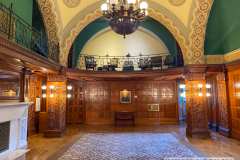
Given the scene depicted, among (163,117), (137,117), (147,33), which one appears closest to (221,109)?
(163,117)

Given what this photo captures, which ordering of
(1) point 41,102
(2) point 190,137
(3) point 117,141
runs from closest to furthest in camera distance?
(3) point 117,141 < (2) point 190,137 < (1) point 41,102

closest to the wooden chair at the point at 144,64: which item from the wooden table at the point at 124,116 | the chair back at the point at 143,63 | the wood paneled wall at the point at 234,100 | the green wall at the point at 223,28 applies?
the chair back at the point at 143,63

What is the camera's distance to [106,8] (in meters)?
4.48

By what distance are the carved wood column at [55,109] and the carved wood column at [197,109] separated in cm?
568

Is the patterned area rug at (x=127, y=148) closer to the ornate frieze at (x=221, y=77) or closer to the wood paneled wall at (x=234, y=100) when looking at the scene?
the wood paneled wall at (x=234, y=100)

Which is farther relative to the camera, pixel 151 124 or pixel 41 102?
pixel 151 124

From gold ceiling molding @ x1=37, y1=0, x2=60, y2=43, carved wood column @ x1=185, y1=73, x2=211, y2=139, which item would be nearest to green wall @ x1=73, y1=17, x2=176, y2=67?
gold ceiling molding @ x1=37, y1=0, x2=60, y2=43

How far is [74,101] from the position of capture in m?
12.0

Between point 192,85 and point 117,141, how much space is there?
13.2ft

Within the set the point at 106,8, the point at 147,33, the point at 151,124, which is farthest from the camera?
the point at 147,33

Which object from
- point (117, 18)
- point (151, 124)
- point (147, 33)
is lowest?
point (151, 124)

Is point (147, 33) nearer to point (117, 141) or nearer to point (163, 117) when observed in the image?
point (163, 117)

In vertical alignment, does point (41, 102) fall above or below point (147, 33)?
below

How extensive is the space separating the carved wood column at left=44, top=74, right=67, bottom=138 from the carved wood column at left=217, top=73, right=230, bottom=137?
23.8 ft
